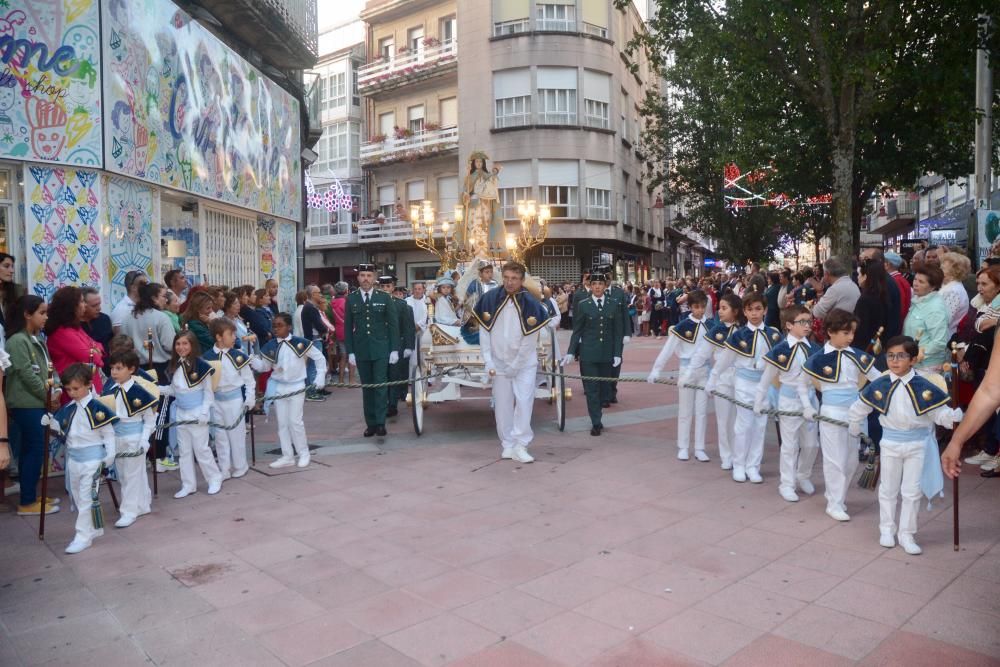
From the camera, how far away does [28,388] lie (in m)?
6.50

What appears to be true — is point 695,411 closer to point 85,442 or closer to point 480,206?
point 85,442

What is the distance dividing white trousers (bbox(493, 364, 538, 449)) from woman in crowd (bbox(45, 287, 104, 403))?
152 inches

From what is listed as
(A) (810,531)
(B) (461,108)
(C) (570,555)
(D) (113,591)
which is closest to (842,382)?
(A) (810,531)

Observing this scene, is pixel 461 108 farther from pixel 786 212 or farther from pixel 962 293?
pixel 962 293

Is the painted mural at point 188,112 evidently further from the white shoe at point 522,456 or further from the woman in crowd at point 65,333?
the white shoe at point 522,456

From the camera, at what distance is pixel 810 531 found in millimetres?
5656

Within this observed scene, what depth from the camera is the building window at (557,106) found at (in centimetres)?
3152

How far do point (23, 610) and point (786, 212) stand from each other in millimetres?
29567

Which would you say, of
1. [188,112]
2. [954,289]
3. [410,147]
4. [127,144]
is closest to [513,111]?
[410,147]

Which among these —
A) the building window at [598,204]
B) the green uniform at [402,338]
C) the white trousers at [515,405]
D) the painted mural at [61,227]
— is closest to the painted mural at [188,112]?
the painted mural at [61,227]

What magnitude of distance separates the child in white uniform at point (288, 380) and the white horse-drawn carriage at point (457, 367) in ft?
5.08

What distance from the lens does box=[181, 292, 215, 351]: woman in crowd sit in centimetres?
840

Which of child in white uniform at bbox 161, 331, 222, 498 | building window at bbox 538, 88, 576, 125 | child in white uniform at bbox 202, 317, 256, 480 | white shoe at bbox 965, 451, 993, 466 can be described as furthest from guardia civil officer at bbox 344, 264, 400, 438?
building window at bbox 538, 88, 576, 125

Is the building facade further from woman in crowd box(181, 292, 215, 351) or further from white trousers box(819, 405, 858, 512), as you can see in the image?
white trousers box(819, 405, 858, 512)
